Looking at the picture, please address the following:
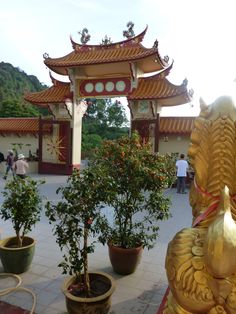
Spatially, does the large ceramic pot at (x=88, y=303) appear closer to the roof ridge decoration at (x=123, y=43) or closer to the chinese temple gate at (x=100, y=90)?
the chinese temple gate at (x=100, y=90)

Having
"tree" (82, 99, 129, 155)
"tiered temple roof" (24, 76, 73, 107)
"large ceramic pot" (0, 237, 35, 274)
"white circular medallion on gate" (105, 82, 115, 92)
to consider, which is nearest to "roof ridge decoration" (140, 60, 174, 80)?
"white circular medallion on gate" (105, 82, 115, 92)

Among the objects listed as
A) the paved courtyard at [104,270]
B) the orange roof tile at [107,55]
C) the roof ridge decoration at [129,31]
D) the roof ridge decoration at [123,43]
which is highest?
the roof ridge decoration at [129,31]

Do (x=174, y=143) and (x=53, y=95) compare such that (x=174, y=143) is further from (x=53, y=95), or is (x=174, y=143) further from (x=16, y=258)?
(x=16, y=258)

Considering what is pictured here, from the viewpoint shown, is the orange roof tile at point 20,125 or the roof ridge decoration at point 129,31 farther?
the orange roof tile at point 20,125

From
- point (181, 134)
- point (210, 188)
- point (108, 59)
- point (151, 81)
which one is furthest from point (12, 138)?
point (210, 188)

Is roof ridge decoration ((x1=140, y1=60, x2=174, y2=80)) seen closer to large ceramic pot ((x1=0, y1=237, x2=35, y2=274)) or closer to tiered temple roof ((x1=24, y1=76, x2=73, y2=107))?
tiered temple roof ((x1=24, y1=76, x2=73, y2=107))

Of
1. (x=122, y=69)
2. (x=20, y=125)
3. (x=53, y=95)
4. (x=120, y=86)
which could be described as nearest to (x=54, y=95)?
(x=53, y=95)

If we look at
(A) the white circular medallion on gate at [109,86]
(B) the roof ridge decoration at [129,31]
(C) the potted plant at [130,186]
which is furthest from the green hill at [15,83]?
(C) the potted plant at [130,186]

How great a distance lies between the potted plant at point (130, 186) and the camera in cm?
337

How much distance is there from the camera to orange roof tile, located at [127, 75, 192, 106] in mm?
10734

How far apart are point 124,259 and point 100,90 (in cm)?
957

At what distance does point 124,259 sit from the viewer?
3600 mm

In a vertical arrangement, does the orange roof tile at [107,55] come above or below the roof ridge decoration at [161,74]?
above

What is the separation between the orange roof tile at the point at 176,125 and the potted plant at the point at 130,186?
7.61 meters
